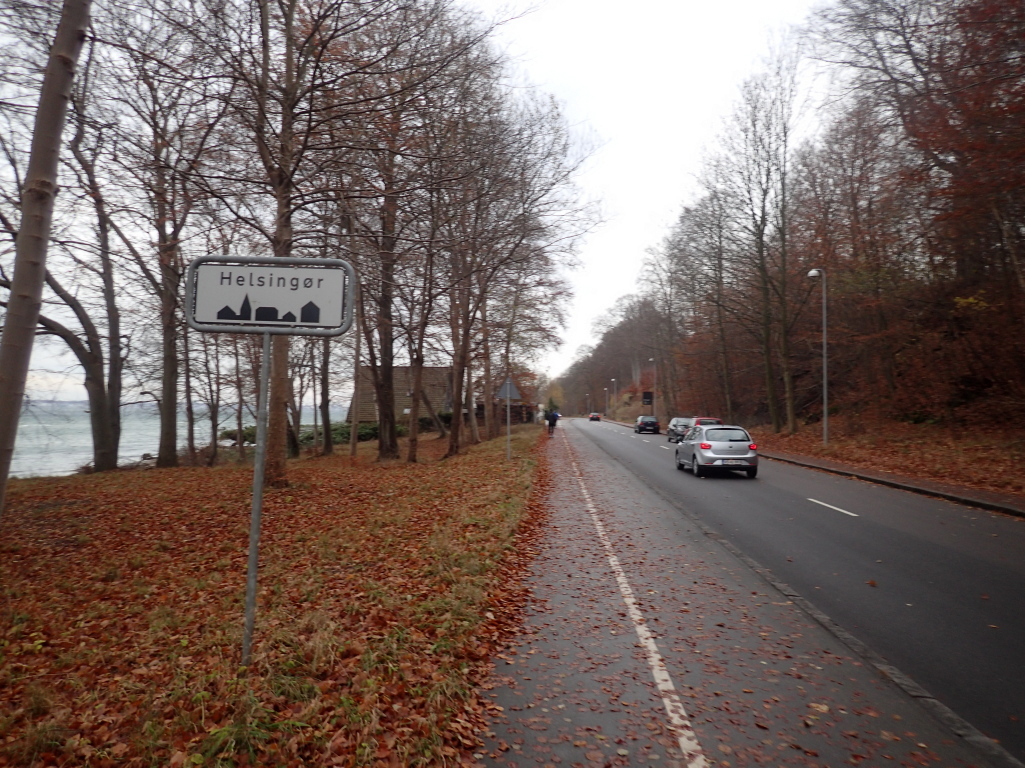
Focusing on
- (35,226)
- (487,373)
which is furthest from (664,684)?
(487,373)

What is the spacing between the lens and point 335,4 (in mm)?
9719

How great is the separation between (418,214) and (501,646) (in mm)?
8405

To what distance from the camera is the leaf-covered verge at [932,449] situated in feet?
54.9

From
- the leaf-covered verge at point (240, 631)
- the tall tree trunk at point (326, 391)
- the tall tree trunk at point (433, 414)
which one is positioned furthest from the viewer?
the tall tree trunk at point (433, 414)

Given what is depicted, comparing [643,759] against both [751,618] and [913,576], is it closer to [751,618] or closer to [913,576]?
[751,618]

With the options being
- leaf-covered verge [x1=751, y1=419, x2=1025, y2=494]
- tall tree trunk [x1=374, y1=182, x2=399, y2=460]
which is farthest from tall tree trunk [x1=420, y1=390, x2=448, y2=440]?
leaf-covered verge [x1=751, y1=419, x2=1025, y2=494]

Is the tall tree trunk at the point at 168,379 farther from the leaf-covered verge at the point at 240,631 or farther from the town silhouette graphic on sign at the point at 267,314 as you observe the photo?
the town silhouette graphic on sign at the point at 267,314

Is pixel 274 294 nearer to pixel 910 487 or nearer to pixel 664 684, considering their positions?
pixel 664 684

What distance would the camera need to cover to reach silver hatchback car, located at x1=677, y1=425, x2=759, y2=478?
1923 cm

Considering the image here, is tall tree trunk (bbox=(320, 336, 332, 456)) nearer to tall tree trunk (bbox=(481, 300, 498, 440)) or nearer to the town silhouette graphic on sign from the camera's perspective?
tall tree trunk (bbox=(481, 300, 498, 440))

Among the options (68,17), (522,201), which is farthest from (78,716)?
(522,201)

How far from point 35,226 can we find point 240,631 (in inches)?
173

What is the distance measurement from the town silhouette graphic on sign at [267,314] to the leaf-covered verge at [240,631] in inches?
90.0

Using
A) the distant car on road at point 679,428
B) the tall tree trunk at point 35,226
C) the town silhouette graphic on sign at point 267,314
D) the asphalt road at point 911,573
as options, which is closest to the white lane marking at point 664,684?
the asphalt road at point 911,573
